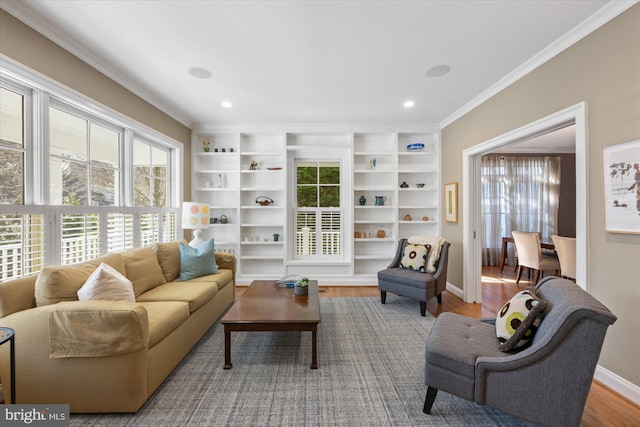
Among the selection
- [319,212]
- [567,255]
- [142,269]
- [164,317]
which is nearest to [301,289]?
[164,317]

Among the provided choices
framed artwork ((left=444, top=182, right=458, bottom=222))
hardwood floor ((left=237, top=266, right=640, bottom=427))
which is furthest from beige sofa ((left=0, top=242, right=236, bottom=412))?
framed artwork ((left=444, top=182, right=458, bottom=222))

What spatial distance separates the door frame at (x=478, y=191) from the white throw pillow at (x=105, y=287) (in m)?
3.55

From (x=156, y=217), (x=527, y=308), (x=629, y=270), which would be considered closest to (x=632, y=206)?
(x=629, y=270)

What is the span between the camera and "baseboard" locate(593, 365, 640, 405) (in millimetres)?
1784

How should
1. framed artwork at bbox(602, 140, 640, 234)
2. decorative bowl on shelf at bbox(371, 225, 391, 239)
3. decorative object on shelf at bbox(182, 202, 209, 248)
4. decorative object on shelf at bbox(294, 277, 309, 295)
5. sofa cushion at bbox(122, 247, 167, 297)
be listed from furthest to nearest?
decorative bowl on shelf at bbox(371, 225, 391, 239), decorative object on shelf at bbox(182, 202, 209, 248), decorative object on shelf at bbox(294, 277, 309, 295), sofa cushion at bbox(122, 247, 167, 297), framed artwork at bbox(602, 140, 640, 234)

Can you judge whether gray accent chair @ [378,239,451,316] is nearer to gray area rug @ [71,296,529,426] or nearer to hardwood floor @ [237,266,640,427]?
hardwood floor @ [237,266,640,427]

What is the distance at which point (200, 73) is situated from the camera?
2.82m

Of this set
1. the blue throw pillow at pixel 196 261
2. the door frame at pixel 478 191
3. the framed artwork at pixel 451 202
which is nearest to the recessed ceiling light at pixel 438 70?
the door frame at pixel 478 191

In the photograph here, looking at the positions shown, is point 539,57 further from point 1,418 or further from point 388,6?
point 1,418

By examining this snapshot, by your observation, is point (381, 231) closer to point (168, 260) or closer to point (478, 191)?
point (478, 191)

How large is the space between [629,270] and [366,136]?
3.61 m

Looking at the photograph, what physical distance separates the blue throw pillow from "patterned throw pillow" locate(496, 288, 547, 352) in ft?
9.55

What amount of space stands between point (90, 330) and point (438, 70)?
3512 millimetres

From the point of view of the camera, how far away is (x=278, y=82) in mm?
3016
